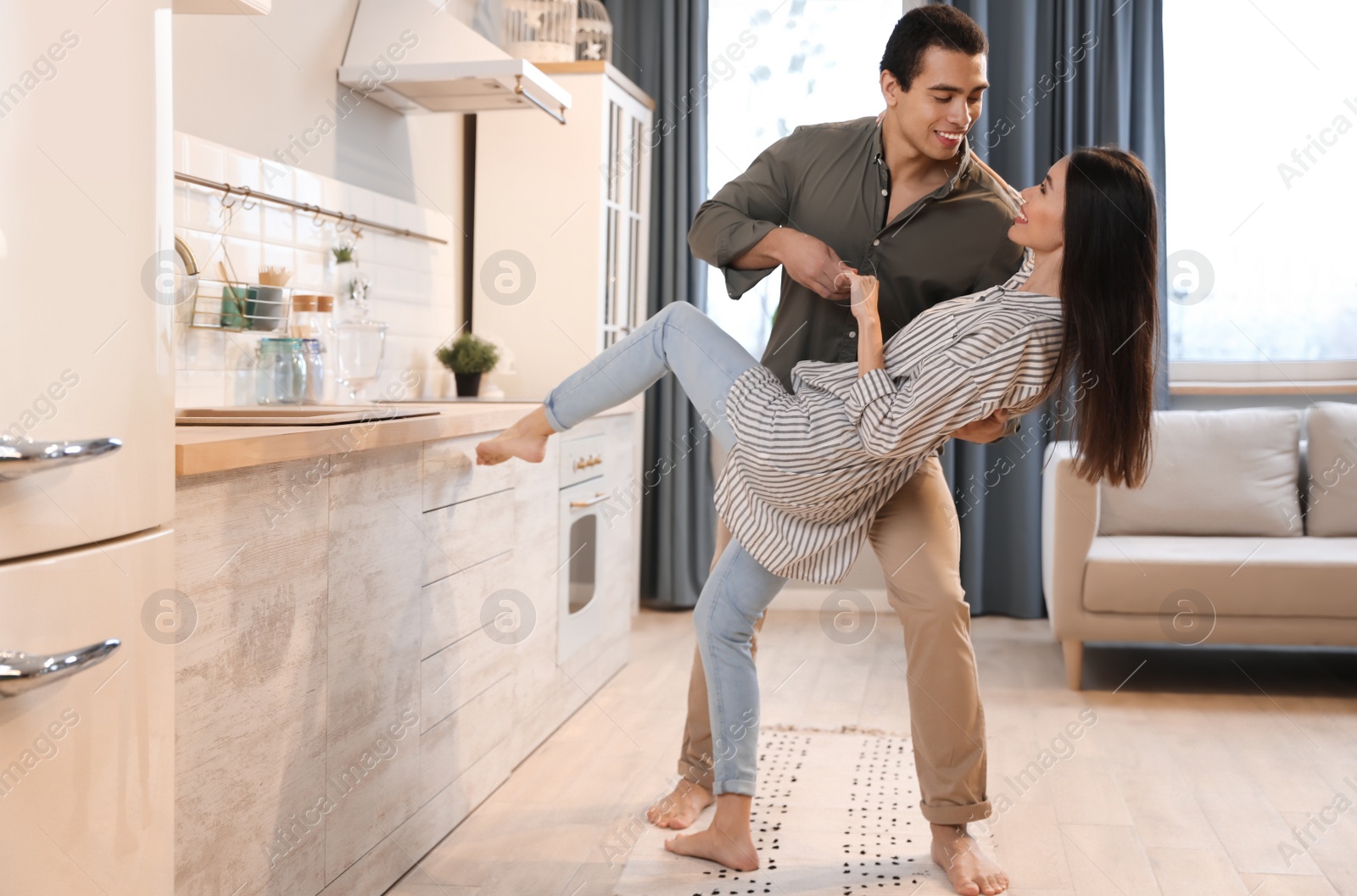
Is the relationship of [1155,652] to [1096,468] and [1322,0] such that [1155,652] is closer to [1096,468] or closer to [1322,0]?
[1096,468]

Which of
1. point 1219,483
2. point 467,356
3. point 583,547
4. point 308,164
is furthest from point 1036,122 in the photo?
point 308,164

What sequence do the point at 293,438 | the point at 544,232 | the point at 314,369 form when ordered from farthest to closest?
the point at 544,232
the point at 314,369
the point at 293,438

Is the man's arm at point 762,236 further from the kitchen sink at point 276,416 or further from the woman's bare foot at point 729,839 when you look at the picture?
the woman's bare foot at point 729,839

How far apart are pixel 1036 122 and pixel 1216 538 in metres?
1.71

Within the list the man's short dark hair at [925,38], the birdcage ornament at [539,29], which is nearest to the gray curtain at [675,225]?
the birdcage ornament at [539,29]

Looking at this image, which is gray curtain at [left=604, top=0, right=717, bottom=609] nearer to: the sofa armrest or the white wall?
the white wall

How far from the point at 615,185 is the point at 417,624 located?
236 centimetres

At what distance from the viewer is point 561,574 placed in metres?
2.89

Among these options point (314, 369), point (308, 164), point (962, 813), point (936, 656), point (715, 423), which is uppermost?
point (308, 164)

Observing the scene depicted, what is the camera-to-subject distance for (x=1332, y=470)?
3.62 metres

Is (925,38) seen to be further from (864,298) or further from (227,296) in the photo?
(227,296)

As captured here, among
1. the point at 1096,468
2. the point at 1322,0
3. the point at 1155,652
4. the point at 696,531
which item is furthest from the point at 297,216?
the point at 1322,0

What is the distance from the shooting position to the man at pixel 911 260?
6.44ft

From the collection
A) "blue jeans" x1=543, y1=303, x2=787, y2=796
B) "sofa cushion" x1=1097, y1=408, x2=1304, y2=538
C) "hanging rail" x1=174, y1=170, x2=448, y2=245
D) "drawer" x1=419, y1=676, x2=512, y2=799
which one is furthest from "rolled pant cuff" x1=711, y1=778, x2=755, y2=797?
"sofa cushion" x1=1097, y1=408, x2=1304, y2=538
